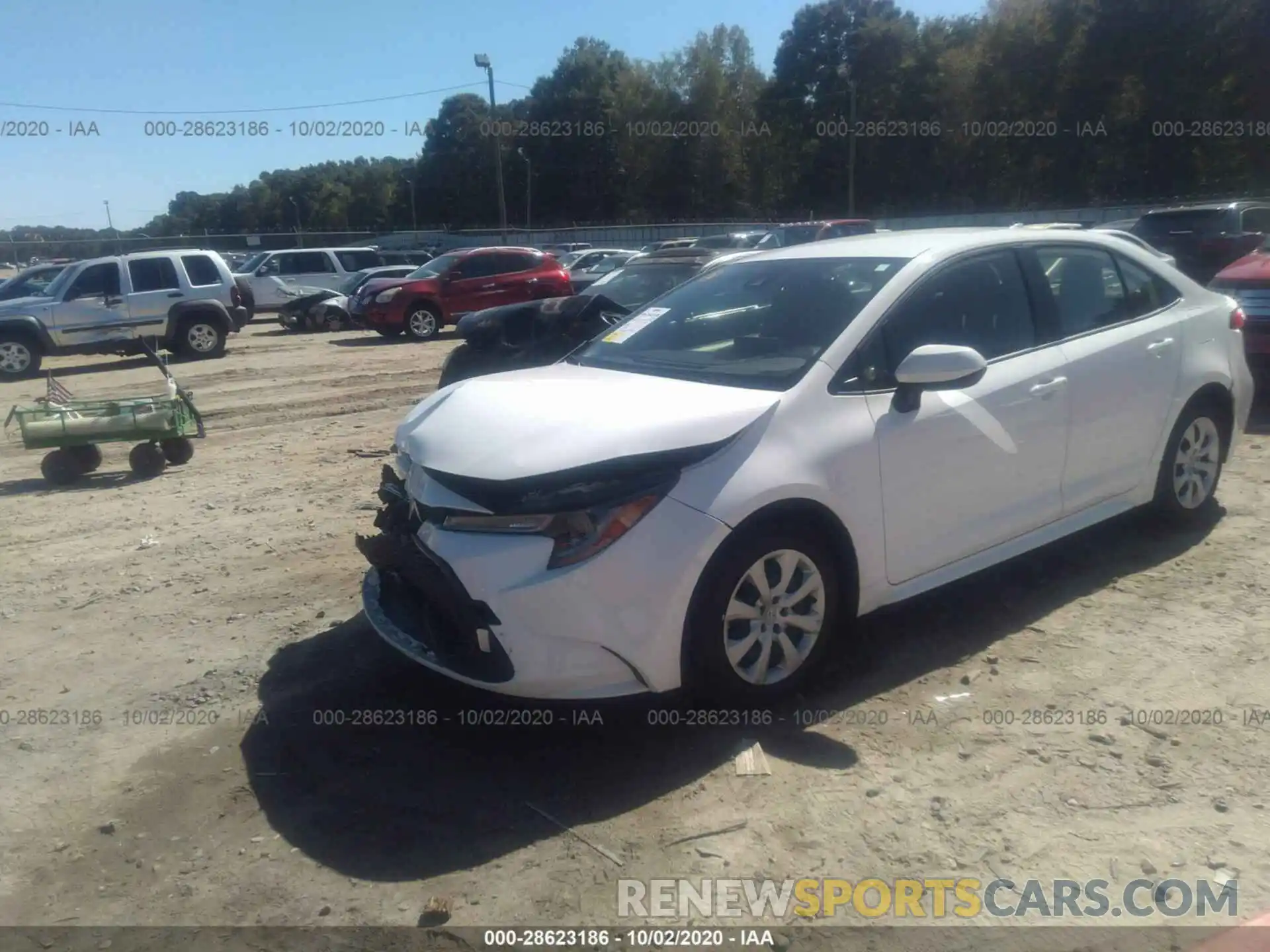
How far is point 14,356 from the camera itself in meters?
16.8

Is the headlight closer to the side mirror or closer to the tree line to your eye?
the side mirror

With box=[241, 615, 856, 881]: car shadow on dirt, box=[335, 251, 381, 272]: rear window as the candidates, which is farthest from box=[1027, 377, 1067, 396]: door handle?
box=[335, 251, 381, 272]: rear window

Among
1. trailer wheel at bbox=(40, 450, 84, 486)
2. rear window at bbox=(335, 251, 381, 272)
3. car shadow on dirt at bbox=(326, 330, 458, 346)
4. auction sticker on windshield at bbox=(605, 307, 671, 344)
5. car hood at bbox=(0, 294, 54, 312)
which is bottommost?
car shadow on dirt at bbox=(326, 330, 458, 346)

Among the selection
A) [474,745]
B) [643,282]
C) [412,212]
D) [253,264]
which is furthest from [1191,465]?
[412,212]

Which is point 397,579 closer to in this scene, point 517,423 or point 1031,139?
point 517,423

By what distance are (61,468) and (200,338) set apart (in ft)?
34.8

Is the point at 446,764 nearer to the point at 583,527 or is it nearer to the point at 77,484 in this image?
the point at 583,527

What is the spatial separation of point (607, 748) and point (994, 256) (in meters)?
2.81

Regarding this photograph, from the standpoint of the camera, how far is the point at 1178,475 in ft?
18.0

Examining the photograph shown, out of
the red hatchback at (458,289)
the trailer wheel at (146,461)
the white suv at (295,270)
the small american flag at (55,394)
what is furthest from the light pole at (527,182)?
the trailer wheel at (146,461)

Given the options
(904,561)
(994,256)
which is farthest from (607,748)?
(994,256)

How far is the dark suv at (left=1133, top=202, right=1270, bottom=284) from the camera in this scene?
15.7m

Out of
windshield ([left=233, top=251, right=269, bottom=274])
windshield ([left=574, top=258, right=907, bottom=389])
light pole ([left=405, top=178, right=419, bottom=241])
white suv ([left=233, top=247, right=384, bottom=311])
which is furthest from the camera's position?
light pole ([left=405, top=178, right=419, bottom=241])

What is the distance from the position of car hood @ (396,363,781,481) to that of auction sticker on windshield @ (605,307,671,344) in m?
0.63
